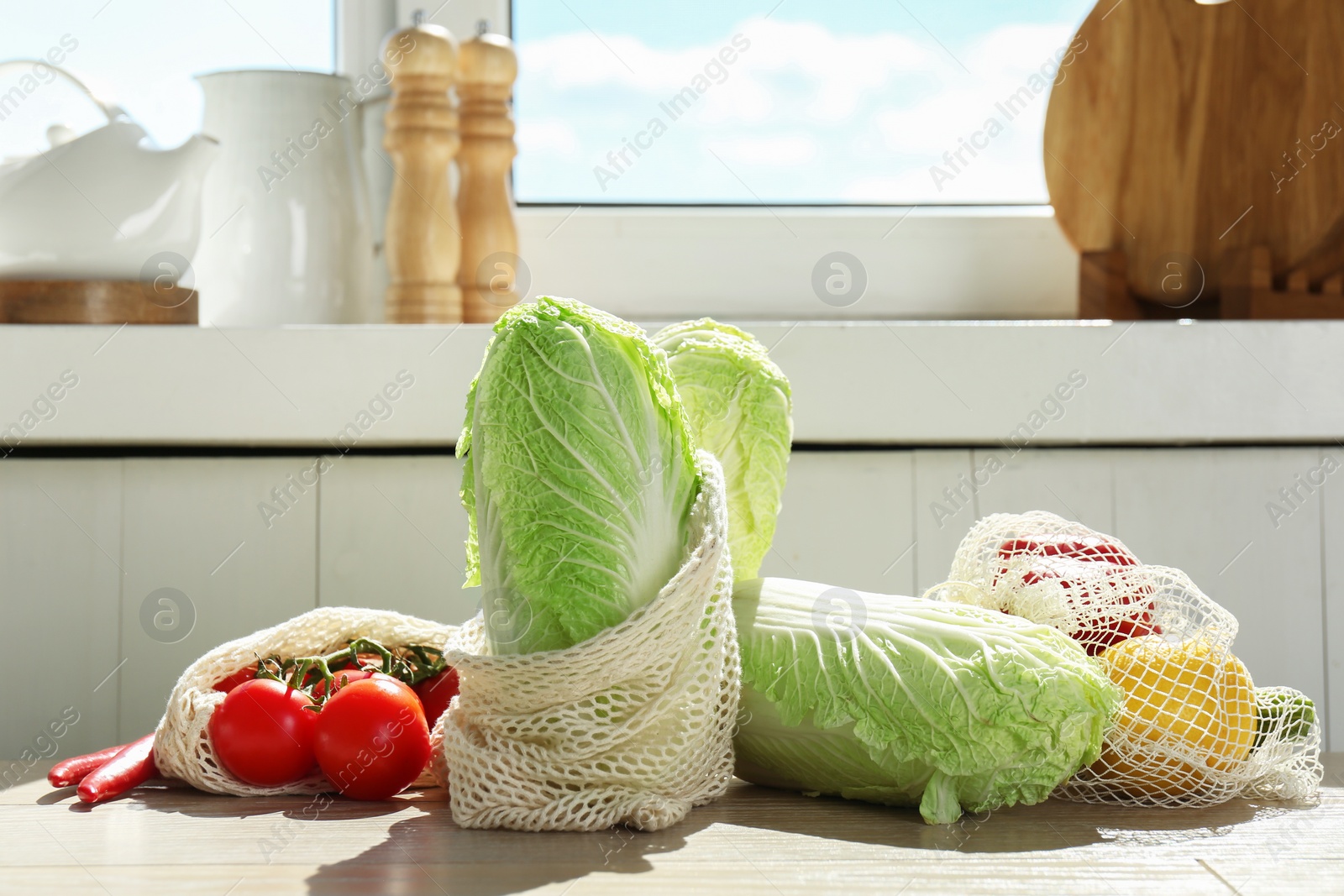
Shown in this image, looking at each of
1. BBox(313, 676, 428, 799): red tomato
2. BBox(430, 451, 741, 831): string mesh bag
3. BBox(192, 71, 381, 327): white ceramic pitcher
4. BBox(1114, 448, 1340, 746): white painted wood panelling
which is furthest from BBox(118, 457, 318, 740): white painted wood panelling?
BBox(1114, 448, 1340, 746): white painted wood panelling

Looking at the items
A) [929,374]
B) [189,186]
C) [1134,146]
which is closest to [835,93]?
[1134,146]

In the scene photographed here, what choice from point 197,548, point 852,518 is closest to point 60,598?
point 197,548

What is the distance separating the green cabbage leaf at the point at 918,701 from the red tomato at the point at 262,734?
0.34 meters

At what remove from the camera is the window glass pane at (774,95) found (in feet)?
4.83

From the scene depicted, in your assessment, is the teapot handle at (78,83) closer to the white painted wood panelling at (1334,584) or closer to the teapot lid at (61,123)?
the teapot lid at (61,123)

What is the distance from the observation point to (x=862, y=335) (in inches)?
46.6

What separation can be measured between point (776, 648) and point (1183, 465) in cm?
70

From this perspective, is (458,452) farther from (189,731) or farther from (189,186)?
(189,186)

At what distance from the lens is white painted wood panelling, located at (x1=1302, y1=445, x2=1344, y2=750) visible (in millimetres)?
1217

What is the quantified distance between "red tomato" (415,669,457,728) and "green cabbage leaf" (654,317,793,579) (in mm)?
260

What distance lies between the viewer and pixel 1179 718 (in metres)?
0.76

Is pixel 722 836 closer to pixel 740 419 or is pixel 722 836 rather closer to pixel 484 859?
pixel 484 859

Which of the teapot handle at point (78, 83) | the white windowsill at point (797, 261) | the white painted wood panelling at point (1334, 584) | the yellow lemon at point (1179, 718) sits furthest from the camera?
the white windowsill at point (797, 261)

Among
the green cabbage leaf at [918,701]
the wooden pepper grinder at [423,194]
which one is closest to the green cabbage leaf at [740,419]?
the green cabbage leaf at [918,701]
